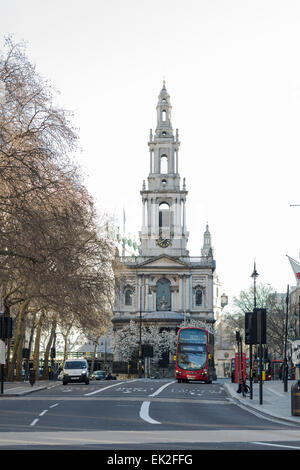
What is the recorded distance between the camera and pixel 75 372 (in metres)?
55.3

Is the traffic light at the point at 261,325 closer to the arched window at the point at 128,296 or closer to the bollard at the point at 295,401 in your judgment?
the bollard at the point at 295,401

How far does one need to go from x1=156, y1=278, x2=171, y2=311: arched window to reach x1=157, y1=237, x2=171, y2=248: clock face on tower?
4.82 metres

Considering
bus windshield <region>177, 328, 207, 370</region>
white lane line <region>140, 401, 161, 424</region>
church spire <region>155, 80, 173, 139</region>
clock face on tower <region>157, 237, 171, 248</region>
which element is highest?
church spire <region>155, 80, 173, 139</region>

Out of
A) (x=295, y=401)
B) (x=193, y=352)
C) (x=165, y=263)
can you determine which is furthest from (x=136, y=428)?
(x=165, y=263)

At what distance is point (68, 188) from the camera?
37594mm

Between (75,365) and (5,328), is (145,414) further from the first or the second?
(75,365)

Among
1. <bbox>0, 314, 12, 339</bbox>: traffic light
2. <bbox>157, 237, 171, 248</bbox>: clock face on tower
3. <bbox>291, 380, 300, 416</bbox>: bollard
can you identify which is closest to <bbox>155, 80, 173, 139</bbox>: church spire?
<bbox>157, 237, 171, 248</bbox>: clock face on tower

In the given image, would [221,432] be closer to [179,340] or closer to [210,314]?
[179,340]

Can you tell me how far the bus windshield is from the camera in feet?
195

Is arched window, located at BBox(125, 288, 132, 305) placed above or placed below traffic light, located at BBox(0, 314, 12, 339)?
above

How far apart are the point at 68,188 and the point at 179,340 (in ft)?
81.1

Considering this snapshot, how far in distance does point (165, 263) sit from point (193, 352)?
207 ft

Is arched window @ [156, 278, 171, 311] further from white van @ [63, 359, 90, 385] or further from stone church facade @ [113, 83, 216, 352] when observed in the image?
white van @ [63, 359, 90, 385]

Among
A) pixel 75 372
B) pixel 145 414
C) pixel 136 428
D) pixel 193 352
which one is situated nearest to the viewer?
pixel 136 428
